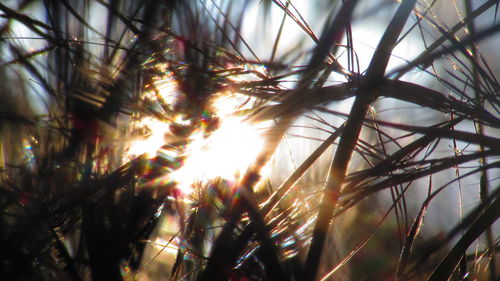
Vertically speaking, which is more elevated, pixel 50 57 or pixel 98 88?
pixel 50 57

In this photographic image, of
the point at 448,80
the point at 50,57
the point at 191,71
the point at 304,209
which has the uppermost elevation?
the point at 50,57

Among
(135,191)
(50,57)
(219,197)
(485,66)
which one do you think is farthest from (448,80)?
(50,57)

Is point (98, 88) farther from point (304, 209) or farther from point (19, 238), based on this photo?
point (304, 209)

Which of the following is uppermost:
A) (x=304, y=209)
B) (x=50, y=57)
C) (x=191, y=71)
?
(x=50, y=57)

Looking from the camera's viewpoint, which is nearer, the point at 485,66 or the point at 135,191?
the point at 135,191

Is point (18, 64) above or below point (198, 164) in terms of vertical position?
above

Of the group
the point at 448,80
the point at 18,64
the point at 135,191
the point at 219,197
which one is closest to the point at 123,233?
the point at 135,191

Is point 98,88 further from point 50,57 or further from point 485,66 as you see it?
point 485,66

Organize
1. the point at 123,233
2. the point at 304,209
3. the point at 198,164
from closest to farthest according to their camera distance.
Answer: the point at 123,233
the point at 198,164
the point at 304,209

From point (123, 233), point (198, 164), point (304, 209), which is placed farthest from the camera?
point (304, 209)
